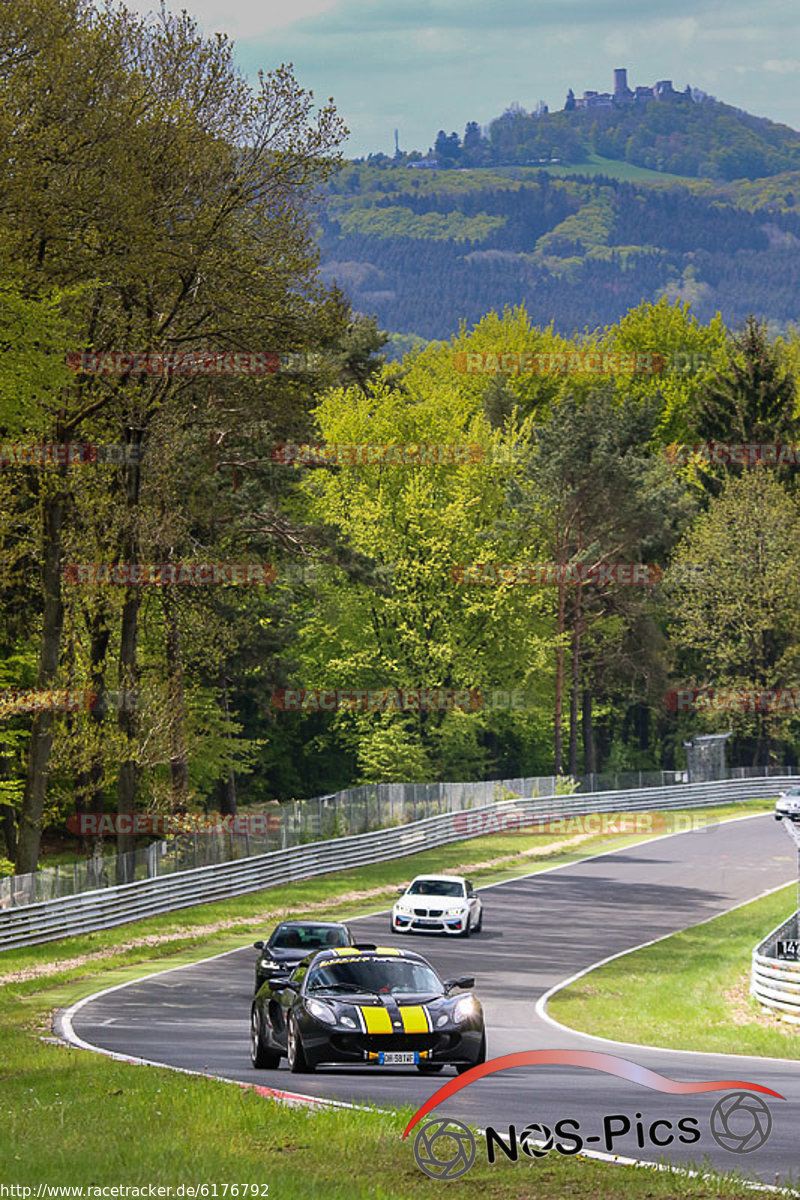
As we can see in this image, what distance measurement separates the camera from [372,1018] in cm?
1570

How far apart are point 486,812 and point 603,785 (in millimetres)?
9973

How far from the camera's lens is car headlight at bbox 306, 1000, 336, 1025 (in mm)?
15859

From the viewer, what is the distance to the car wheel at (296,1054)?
1602 cm

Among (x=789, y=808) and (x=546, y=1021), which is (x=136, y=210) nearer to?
(x=546, y=1021)

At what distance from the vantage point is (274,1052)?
675 inches

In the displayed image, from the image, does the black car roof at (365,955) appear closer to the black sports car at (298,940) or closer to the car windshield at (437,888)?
the black sports car at (298,940)

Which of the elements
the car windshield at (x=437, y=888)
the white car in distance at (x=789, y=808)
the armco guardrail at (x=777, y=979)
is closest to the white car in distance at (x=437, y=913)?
the car windshield at (x=437, y=888)

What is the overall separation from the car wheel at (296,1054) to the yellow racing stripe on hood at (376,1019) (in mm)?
765

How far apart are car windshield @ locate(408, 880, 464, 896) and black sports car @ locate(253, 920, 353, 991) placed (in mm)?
13876

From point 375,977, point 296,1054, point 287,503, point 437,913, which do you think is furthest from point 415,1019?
point 287,503

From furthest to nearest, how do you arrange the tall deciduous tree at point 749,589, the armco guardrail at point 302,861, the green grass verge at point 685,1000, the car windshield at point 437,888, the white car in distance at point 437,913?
the tall deciduous tree at point 749,589
the car windshield at point 437,888
the white car in distance at point 437,913
the armco guardrail at point 302,861
the green grass verge at point 685,1000

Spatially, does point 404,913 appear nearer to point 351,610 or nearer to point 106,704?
point 106,704

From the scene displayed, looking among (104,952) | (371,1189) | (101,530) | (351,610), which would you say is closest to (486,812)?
(351,610)

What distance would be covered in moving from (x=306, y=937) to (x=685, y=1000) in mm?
9420
